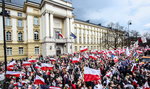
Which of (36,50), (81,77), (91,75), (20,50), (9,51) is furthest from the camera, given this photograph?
(36,50)

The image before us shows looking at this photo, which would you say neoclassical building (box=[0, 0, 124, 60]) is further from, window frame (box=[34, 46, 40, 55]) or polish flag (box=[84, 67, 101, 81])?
polish flag (box=[84, 67, 101, 81])

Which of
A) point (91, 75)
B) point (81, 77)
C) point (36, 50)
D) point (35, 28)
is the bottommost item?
point (81, 77)

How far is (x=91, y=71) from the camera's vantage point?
6508mm

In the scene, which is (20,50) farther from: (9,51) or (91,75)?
(91,75)

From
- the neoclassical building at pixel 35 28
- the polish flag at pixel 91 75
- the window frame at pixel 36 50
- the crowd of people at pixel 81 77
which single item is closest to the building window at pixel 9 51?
the neoclassical building at pixel 35 28

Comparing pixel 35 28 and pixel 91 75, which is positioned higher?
pixel 35 28

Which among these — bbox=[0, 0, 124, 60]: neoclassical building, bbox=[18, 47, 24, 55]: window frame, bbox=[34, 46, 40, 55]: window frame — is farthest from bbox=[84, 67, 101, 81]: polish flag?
bbox=[18, 47, 24, 55]: window frame

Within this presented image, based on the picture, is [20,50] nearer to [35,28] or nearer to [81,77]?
[35,28]

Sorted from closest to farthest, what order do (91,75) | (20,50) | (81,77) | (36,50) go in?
1. (91,75)
2. (81,77)
3. (20,50)
4. (36,50)

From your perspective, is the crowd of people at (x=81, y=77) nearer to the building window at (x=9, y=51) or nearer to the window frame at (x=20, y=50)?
the building window at (x=9, y=51)

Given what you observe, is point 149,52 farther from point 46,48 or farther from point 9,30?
point 9,30

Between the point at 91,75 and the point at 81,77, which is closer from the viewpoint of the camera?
the point at 91,75

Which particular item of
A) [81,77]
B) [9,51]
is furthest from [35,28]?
[81,77]

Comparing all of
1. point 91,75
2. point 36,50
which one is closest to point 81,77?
point 91,75
